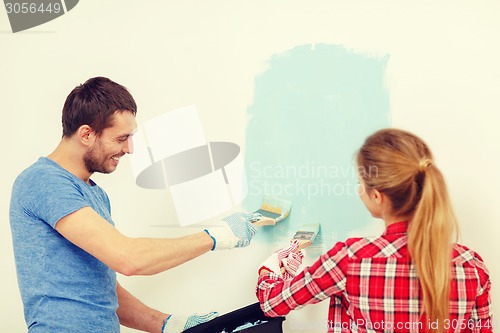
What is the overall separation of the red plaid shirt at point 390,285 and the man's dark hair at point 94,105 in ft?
2.02

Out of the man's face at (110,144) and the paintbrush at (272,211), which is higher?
the man's face at (110,144)

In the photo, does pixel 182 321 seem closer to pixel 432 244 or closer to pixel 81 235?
pixel 81 235

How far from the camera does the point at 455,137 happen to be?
4.57 ft

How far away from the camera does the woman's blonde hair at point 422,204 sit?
41.4 inches

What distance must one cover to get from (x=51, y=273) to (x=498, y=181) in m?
1.13

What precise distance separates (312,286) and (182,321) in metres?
0.53

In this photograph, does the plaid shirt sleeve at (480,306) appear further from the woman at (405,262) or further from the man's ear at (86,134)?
the man's ear at (86,134)

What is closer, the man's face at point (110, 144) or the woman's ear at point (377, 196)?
the woman's ear at point (377, 196)

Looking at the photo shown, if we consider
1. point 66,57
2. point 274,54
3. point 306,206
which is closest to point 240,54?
point 274,54

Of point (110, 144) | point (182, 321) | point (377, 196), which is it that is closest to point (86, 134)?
point (110, 144)

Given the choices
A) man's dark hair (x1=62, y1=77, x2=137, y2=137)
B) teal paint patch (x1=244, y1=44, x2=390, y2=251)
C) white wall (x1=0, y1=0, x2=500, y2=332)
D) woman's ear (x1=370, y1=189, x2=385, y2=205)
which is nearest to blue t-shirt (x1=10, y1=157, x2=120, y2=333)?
man's dark hair (x1=62, y1=77, x2=137, y2=137)

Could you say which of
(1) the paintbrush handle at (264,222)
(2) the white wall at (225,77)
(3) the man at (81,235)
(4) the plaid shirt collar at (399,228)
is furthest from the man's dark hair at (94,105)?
(4) the plaid shirt collar at (399,228)

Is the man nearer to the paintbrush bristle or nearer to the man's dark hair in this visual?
the man's dark hair

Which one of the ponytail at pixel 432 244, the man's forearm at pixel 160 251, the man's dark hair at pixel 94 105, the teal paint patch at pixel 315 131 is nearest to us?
the ponytail at pixel 432 244
